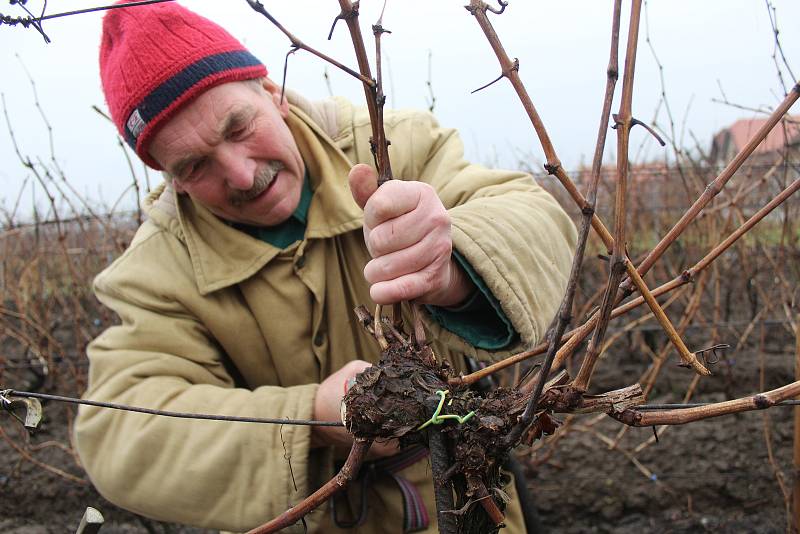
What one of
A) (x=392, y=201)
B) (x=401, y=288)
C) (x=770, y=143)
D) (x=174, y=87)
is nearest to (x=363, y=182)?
(x=392, y=201)

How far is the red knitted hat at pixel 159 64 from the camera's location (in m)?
1.41

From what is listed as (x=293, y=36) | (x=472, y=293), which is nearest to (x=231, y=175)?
(x=472, y=293)

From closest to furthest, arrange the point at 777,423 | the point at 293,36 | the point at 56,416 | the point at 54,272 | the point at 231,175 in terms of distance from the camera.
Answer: the point at 293,36 < the point at 231,175 < the point at 777,423 < the point at 56,416 < the point at 54,272

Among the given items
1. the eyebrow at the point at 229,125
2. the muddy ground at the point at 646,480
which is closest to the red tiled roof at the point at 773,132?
the eyebrow at the point at 229,125

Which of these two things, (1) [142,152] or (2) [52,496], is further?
(2) [52,496]

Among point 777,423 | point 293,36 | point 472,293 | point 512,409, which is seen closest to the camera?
point 293,36

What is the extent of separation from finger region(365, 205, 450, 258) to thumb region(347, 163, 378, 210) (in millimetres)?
54

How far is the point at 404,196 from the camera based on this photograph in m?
0.94

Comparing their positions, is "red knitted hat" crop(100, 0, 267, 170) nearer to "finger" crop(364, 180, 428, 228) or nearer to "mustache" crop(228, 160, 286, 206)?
"mustache" crop(228, 160, 286, 206)

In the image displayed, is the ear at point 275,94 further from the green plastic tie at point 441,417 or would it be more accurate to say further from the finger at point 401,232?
the green plastic tie at point 441,417

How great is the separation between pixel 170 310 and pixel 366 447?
86 cm

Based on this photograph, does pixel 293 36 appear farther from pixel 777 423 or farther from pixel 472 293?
pixel 777 423

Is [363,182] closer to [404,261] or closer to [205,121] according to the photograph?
[404,261]

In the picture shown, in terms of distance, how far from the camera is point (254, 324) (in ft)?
5.21
